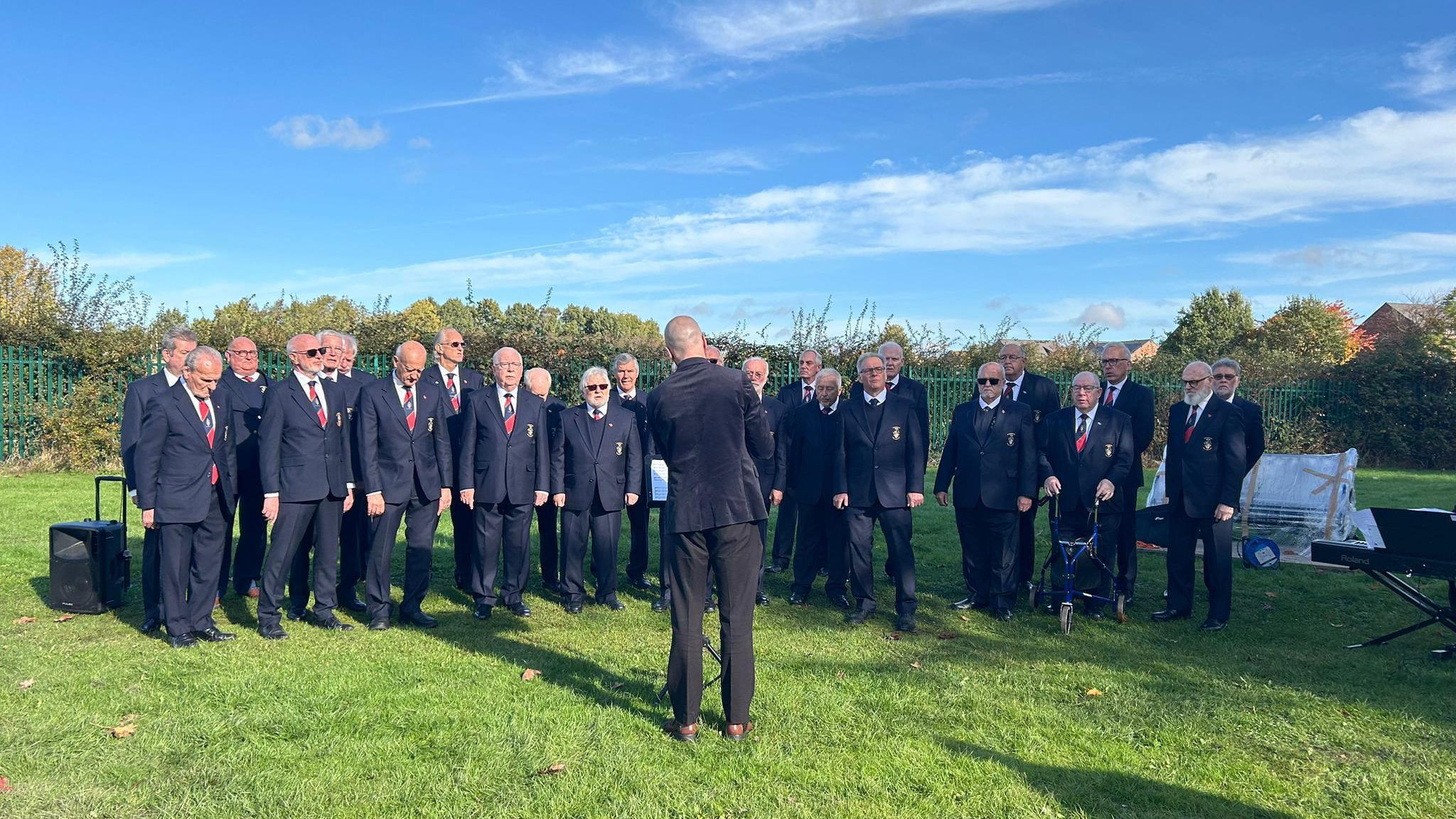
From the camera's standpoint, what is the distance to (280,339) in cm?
1616

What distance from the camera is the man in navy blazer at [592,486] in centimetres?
748

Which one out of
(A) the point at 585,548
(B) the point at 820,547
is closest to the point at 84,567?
(A) the point at 585,548

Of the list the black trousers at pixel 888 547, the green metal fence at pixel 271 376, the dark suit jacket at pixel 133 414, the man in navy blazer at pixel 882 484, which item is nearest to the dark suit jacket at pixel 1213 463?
the man in navy blazer at pixel 882 484

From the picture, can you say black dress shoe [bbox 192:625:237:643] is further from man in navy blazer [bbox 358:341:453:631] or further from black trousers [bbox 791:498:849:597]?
black trousers [bbox 791:498:849:597]

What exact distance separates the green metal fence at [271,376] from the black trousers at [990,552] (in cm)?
656

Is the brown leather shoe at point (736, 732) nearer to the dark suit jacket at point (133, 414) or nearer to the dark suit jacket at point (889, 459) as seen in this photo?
the dark suit jacket at point (889, 459)

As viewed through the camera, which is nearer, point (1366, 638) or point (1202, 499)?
point (1366, 638)

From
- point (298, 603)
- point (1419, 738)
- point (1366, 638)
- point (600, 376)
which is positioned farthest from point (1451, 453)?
point (298, 603)

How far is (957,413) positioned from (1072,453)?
95 cm

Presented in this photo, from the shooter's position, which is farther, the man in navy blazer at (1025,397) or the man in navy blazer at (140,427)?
the man in navy blazer at (1025,397)

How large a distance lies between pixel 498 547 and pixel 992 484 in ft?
12.8

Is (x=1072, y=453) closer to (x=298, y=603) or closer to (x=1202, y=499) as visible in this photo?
(x=1202, y=499)

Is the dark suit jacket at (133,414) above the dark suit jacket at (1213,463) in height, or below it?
above

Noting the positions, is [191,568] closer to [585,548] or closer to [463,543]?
[463,543]
